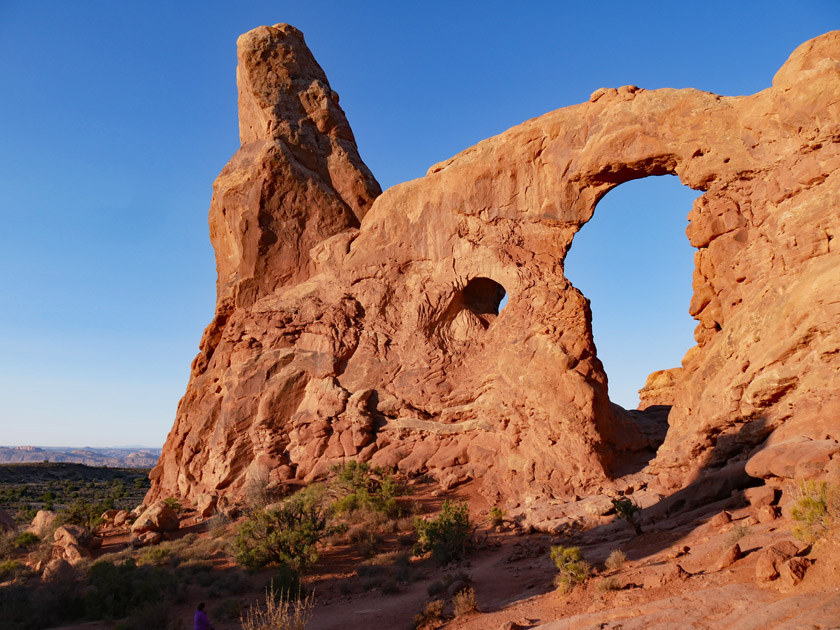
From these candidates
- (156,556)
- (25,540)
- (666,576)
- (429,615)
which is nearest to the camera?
(666,576)

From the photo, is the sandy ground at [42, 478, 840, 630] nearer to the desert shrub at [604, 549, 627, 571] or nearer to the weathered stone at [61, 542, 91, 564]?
the desert shrub at [604, 549, 627, 571]

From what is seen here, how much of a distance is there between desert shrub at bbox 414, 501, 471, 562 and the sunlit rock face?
9.08ft

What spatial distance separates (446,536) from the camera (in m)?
12.6

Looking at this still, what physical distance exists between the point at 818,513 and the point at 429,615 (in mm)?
5238

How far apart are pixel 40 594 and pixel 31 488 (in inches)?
1249

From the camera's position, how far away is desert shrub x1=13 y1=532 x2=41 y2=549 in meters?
16.7

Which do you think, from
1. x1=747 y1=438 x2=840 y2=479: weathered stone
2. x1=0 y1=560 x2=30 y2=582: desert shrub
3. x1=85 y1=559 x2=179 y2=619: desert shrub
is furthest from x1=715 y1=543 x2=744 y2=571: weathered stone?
x1=0 y1=560 x2=30 y2=582: desert shrub

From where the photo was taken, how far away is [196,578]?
1262cm

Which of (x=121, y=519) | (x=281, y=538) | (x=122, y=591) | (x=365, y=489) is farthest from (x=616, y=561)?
(x=121, y=519)

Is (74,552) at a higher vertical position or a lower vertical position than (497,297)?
lower

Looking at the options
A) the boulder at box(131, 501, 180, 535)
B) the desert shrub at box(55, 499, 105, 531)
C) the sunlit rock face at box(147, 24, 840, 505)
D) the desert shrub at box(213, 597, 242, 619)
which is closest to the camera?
the desert shrub at box(213, 597, 242, 619)

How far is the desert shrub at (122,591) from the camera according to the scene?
1125cm

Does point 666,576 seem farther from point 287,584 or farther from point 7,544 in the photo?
point 7,544

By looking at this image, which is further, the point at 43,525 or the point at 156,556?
the point at 43,525
